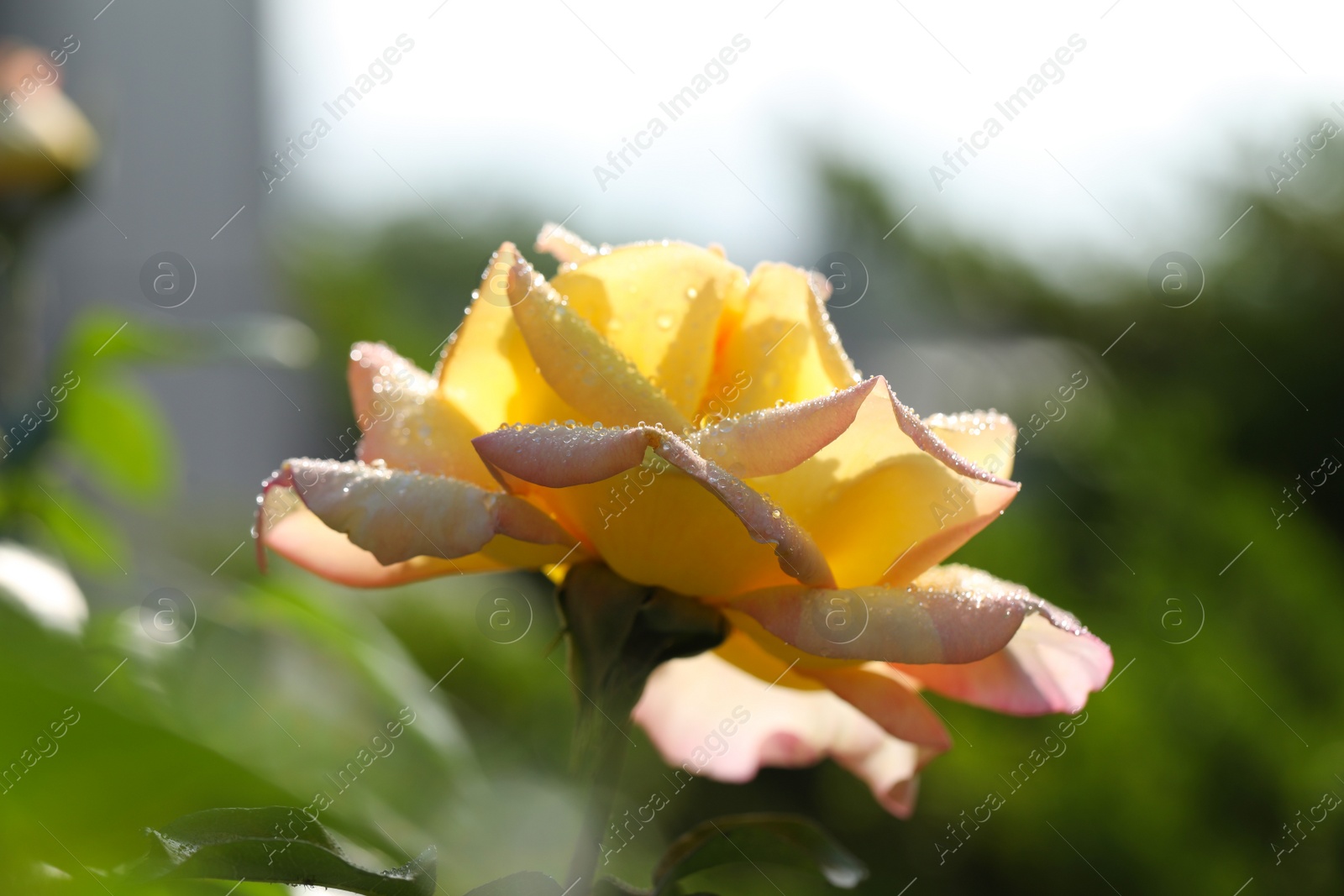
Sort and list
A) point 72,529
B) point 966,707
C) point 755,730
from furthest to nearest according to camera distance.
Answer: point 966,707
point 72,529
point 755,730

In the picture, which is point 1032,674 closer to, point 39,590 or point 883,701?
point 883,701

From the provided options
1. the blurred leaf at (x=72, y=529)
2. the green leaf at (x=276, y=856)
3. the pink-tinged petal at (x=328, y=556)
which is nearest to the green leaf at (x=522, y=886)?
the green leaf at (x=276, y=856)

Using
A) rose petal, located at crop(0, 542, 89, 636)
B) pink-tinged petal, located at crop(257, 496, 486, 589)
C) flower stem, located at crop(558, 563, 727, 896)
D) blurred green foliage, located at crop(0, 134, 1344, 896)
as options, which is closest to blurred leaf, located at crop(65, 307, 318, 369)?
blurred green foliage, located at crop(0, 134, 1344, 896)

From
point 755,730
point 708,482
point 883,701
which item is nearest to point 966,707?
point 755,730

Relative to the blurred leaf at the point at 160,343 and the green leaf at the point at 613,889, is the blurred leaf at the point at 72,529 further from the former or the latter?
the green leaf at the point at 613,889

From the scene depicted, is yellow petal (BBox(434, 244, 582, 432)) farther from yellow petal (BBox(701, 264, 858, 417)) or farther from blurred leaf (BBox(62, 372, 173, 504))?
blurred leaf (BBox(62, 372, 173, 504))

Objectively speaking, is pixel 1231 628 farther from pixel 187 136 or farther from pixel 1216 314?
pixel 187 136

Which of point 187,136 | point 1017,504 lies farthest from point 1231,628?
point 187,136
